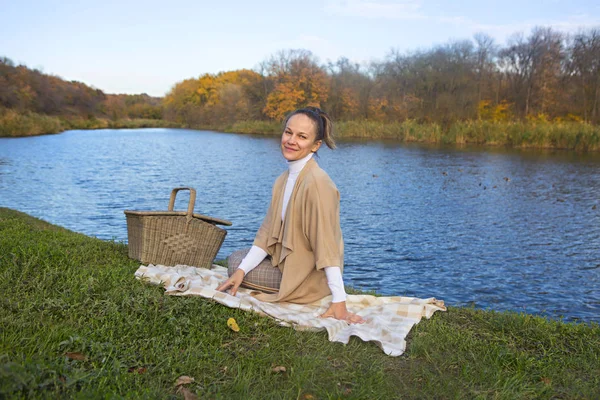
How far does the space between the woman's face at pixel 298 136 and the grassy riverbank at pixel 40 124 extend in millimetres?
41435

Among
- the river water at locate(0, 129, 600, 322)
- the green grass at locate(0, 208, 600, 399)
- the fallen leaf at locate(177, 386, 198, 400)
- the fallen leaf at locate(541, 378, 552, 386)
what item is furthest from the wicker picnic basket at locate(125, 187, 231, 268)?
the fallen leaf at locate(541, 378, 552, 386)

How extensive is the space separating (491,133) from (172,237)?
31.3 m

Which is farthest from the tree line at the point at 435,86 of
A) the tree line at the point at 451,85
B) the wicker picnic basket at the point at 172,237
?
the wicker picnic basket at the point at 172,237

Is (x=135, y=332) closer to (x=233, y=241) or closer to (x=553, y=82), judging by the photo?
(x=233, y=241)

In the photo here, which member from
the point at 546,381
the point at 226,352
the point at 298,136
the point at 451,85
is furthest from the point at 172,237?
the point at 451,85

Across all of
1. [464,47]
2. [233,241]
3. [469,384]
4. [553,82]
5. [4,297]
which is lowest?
[233,241]

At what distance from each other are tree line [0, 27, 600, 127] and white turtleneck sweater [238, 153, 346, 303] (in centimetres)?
3726

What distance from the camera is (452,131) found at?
118ft

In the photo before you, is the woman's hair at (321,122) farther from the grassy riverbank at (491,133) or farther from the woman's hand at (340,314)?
the grassy riverbank at (491,133)

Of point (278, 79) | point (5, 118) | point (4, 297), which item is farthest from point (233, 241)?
point (278, 79)

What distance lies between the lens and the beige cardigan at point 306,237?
13.2 ft

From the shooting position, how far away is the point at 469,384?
122 inches

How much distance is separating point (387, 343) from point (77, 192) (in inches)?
529

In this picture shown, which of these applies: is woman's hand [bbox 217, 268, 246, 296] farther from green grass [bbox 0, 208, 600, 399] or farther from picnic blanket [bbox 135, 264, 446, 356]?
green grass [bbox 0, 208, 600, 399]
